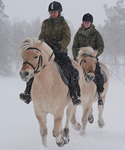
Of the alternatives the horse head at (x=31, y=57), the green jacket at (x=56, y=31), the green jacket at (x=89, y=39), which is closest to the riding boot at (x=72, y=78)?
the green jacket at (x=56, y=31)

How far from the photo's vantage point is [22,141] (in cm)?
589

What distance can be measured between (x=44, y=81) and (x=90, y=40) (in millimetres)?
3600

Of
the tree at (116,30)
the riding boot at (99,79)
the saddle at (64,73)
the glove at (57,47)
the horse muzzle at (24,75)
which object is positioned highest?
the horse muzzle at (24,75)

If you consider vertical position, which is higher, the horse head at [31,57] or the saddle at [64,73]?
the horse head at [31,57]

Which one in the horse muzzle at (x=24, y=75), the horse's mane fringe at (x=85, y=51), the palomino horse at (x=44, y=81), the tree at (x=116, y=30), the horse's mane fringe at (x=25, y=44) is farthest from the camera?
the tree at (x=116, y=30)

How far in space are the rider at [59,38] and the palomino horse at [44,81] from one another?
381mm

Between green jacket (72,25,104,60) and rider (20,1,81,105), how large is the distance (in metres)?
1.80

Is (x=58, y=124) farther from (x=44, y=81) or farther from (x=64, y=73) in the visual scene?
(x=64, y=73)

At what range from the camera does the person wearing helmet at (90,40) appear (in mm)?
7055

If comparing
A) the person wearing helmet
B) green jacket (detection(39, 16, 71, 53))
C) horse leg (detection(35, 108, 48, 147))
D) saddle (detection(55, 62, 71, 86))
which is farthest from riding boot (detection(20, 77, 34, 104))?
the person wearing helmet

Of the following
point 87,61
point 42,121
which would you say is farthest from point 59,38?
point 42,121

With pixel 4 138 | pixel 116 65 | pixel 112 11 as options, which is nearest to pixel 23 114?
pixel 4 138

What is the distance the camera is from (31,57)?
3766 mm

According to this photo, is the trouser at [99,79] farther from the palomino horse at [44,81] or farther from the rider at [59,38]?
the palomino horse at [44,81]
